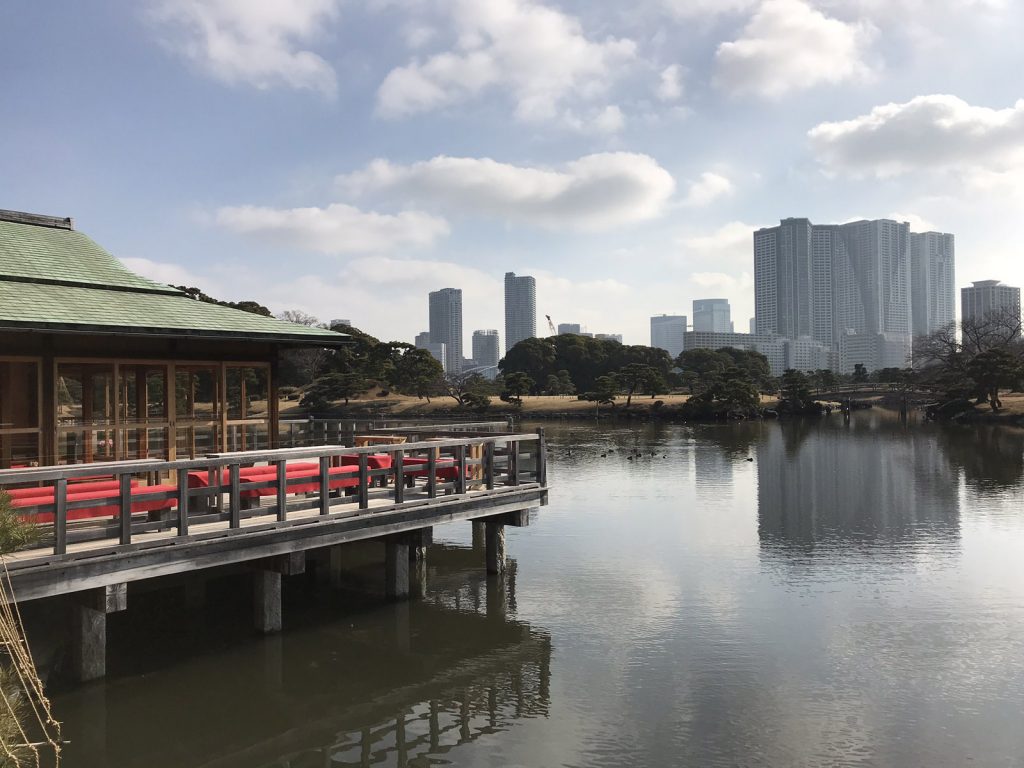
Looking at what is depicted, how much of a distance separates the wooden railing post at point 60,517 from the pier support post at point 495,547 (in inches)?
324

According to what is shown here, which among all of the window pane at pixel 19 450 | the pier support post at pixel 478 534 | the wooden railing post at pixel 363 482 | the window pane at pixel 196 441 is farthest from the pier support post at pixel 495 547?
the window pane at pixel 19 450

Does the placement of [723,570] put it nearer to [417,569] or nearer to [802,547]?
[802,547]

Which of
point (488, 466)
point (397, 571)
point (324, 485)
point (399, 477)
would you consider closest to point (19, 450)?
point (324, 485)

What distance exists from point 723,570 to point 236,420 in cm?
1023

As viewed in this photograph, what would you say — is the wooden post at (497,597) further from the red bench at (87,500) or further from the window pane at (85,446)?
the window pane at (85,446)

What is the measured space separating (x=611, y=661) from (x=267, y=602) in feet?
16.8

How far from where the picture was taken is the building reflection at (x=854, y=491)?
20.9m

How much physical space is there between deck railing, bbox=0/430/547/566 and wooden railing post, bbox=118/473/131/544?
1 cm

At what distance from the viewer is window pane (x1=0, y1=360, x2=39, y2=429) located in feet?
36.4

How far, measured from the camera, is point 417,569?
14469 mm

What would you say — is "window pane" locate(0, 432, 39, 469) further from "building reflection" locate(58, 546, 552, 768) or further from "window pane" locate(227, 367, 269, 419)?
"building reflection" locate(58, 546, 552, 768)

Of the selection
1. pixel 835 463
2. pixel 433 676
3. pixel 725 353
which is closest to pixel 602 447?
pixel 835 463

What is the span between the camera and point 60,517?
331 inches

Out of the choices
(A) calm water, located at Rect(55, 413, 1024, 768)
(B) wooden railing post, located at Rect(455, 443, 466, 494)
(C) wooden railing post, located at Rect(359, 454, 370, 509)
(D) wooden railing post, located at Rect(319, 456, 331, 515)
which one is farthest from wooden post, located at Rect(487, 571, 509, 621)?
(D) wooden railing post, located at Rect(319, 456, 331, 515)
